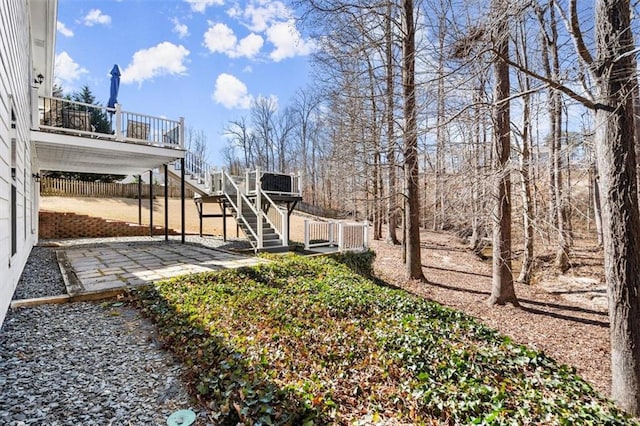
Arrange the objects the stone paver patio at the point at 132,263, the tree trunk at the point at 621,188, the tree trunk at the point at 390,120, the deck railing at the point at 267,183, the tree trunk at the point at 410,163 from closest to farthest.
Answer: the tree trunk at the point at 621,188, the stone paver patio at the point at 132,263, the tree trunk at the point at 410,163, the tree trunk at the point at 390,120, the deck railing at the point at 267,183

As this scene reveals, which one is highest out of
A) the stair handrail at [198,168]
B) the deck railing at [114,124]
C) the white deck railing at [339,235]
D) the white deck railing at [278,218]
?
the deck railing at [114,124]

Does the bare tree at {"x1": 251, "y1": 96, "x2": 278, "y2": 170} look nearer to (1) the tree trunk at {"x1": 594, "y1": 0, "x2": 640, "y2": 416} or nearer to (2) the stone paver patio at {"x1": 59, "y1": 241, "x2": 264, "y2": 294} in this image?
(2) the stone paver patio at {"x1": 59, "y1": 241, "x2": 264, "y2": 294}

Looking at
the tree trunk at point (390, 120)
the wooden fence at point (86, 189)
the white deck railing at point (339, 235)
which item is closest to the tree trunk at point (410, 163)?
the tree trunk at point (390, 120)

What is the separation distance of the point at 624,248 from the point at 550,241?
5.99 m

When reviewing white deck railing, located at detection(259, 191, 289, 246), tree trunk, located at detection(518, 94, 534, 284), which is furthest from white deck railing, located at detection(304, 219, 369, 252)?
tree trunk, located at detection(518, 94, 534, 284)

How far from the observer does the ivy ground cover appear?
2.24 metres

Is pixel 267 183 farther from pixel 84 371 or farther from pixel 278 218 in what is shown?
pixel 84 371

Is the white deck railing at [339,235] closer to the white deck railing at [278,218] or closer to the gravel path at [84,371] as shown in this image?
the white deck railing at [278,218]

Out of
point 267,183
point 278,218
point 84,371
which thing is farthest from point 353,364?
point 267,183

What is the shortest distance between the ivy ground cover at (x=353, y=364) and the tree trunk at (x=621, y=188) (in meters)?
1.01

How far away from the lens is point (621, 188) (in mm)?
3398

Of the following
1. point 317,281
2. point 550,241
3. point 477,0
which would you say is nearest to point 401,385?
point 317,281

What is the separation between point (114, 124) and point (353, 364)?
29.6ft

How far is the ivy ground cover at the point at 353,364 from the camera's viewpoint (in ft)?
7.36
